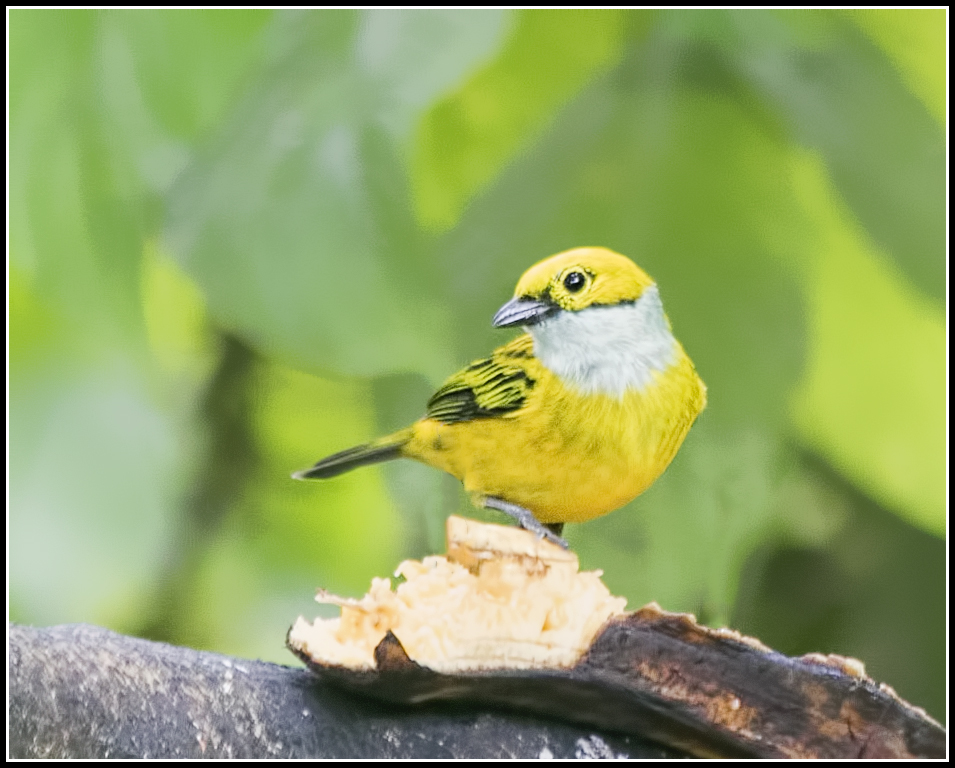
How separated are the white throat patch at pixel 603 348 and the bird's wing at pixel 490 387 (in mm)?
24

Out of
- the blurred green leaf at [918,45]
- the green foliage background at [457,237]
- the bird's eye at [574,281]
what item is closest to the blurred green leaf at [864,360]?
the green foliage background at [457,237]

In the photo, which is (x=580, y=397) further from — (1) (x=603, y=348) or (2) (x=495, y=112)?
(2) (x=495, y=112)

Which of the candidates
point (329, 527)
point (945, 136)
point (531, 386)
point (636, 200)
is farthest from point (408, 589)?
point (945, 136)

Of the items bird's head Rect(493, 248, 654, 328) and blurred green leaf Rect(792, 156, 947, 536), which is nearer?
bird's head Rect(493, 248, 654, 328)

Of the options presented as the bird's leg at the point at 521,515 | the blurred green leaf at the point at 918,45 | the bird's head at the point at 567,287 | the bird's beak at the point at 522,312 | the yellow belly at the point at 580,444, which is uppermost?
the blurred green leaf at the point at 918,45

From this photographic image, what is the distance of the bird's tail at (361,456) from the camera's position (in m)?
1.05

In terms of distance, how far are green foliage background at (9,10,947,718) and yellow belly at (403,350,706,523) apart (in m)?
0.06

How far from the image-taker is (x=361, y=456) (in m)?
1.07

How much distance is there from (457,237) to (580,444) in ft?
0.87

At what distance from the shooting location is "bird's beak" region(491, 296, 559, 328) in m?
0.93

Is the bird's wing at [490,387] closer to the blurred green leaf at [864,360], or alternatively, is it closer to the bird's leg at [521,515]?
the bird's leg at [521,515]

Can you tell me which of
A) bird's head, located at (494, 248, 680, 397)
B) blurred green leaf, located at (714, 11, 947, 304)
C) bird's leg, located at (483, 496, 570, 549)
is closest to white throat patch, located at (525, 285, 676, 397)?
bird's head, located at (494, 248, 680, 397)

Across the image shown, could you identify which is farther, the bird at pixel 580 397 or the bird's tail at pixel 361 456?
the bird's tail at pixel 361 456

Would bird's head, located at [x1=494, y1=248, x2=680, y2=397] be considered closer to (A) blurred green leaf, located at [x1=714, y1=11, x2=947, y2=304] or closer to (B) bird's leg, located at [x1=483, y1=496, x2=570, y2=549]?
(B) bird's leg, located at [x1=483, y1=496, x2=570, y2=549]
